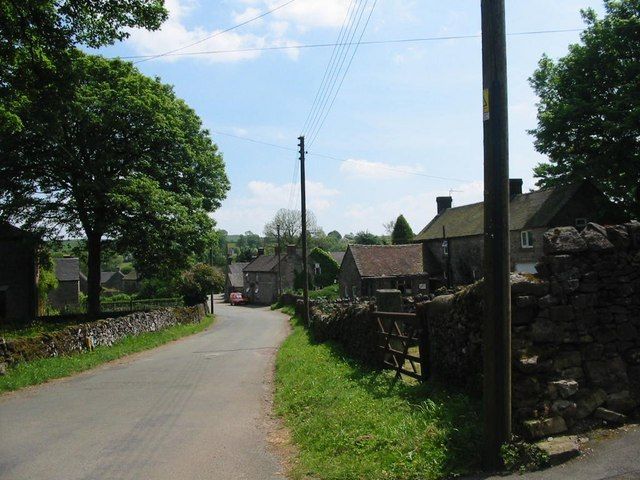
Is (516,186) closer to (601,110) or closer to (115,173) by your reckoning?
(601,110)

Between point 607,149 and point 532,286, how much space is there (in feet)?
85.3

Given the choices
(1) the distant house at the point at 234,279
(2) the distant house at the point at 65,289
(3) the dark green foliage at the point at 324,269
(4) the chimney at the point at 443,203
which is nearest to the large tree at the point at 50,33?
(4) the chimney at the point at 443,203

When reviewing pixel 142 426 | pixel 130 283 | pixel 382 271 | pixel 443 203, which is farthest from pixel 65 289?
pixel 142 426

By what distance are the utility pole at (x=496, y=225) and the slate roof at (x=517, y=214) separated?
33.4m

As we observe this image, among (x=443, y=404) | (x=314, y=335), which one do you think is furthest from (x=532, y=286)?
(x=314, y=335)

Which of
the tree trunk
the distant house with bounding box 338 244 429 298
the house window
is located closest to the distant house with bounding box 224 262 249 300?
the distant house with bounding box 338 244 429 298

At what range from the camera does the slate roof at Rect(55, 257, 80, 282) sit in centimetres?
6456

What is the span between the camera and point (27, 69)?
42.1ft

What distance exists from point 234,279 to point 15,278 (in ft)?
183

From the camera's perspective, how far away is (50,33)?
493 inches

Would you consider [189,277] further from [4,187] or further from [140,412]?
[140,412]

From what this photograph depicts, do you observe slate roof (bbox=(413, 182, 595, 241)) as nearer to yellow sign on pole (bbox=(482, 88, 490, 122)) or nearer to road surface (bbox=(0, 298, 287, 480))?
road surface (bbox=(0, 298, 287, 480))

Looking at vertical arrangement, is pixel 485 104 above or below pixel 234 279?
above

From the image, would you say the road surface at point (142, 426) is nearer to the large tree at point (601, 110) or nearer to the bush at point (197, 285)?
→ the large tree at point (601, 110)
